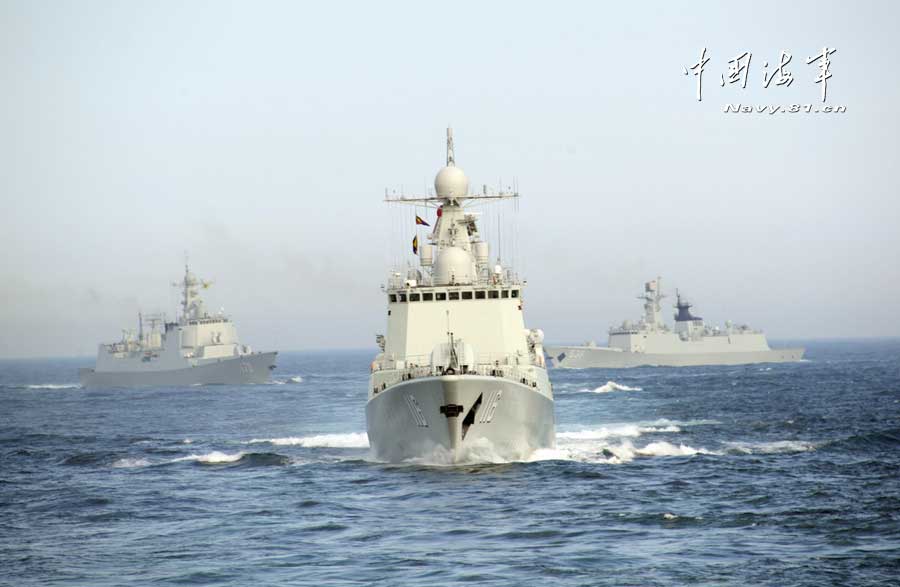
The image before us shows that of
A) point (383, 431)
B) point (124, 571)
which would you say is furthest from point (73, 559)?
point (383, 431)

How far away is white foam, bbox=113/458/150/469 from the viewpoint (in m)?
33.2

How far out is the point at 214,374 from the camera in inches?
3661

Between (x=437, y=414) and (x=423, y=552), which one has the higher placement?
(x=437, y=414)

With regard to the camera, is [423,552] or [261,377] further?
[261,377]

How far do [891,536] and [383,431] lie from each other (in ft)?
47.3

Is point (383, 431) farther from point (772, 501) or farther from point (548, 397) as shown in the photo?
point (772, 501)

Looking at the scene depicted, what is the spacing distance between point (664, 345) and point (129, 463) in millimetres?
88118

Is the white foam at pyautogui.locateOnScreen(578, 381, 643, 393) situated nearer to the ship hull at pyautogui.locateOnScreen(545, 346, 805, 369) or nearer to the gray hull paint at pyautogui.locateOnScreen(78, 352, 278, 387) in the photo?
the gray hull paint at pyautogui.locateOnScreen(78, 352, 278, 387)

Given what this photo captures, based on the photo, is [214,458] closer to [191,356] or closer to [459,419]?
[459,419]

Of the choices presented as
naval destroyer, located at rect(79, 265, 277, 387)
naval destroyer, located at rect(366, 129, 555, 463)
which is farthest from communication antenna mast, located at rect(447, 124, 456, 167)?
naval destroyer, located at rect(79, 265, 277, 387)

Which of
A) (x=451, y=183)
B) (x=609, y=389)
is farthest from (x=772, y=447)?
(x=609, y=389)

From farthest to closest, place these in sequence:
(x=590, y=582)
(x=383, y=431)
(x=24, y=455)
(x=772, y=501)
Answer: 1. (x=24, y=455)
2. (x=383, y=431)
3. (x=772, y=501)
4. (x=590, y=582)

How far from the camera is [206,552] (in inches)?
766

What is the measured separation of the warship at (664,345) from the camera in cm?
11531
